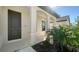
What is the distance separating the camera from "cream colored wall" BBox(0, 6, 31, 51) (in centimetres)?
294

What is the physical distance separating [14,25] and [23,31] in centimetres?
23

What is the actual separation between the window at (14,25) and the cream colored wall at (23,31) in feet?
0.21

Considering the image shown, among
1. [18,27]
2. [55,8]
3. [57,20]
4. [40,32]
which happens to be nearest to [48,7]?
[55,8]

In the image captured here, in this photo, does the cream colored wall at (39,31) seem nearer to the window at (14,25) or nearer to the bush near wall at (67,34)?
the bush near wall at (67,34)

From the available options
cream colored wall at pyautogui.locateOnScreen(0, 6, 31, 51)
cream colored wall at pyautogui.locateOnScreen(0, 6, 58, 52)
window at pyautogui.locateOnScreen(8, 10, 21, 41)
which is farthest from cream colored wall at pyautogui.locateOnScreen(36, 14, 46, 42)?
window at pyautogui.locateOnScreen(8, 10, 21, 41)

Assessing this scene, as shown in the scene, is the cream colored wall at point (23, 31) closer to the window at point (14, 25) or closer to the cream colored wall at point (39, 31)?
the window at point (14, 25)

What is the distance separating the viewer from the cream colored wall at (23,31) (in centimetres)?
294

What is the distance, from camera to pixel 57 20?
9.92 feet

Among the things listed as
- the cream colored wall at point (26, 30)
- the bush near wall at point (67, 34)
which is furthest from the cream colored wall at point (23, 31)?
the bush near wall at point (67, 34)

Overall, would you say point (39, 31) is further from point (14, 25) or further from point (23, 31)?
point (14, 25)

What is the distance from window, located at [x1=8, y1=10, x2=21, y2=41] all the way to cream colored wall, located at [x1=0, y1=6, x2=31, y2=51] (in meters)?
0.07

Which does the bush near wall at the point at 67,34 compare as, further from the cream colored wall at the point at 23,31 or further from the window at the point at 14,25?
the window at the point at 14,25
